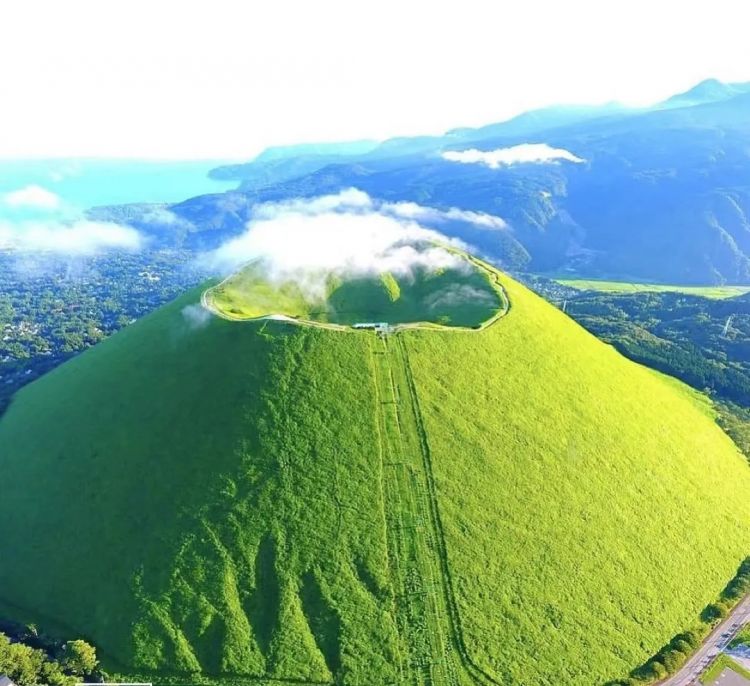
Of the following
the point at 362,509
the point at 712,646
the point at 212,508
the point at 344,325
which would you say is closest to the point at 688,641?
the point at 712,646

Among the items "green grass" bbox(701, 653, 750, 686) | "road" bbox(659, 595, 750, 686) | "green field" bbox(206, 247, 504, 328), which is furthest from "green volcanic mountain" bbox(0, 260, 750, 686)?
"green field" bbox(206, 247, 504, 328)

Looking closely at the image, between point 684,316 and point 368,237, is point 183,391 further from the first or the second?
point 684,316

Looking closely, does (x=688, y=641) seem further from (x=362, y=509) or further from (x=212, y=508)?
(x=212, y=508)

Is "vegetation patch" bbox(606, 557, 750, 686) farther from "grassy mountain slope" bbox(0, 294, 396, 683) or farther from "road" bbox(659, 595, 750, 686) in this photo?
"grassy mountain slope" bbox(0, 294, 396, 683)

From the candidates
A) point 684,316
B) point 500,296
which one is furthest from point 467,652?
point 684,316

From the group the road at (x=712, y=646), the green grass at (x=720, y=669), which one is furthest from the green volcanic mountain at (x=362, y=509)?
the green grass at (x=720, y=669)

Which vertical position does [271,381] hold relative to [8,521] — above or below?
above
